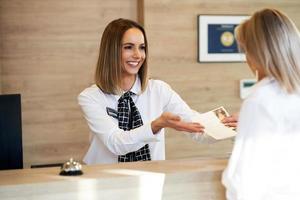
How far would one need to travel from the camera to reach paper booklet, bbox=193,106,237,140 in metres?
2.11

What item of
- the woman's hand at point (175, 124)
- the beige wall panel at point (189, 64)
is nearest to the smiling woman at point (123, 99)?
the woman's hand at point (175, 124)

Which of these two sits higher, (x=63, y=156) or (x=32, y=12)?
(x=32, y=12)

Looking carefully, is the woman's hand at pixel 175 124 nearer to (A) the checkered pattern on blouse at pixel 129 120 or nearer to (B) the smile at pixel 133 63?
(A) the checkered pattern on blouse at pixel 129 120

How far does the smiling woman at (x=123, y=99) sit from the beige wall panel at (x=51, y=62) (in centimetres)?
167

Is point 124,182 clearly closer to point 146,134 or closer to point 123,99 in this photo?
point 146,134

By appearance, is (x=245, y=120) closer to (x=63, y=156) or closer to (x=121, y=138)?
(x=121, y=138)

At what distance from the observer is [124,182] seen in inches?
68.8

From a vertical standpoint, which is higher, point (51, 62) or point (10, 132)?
point (51, 62)

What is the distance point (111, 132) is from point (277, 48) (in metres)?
1.01

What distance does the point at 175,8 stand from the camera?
419 cm

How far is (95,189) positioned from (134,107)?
84 cm

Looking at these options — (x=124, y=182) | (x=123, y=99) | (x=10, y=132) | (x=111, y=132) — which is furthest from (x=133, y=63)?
(x=124, y=182)

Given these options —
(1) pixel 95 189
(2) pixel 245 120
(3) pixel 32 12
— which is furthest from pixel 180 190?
(3) pixel 32 12

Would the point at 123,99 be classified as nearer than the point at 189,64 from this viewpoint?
Yes
